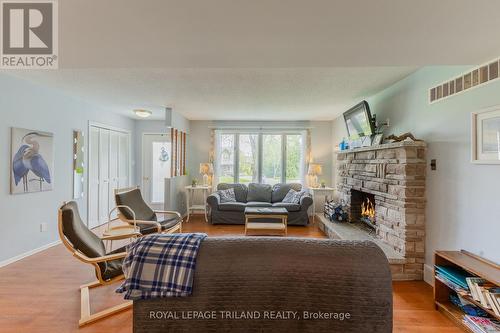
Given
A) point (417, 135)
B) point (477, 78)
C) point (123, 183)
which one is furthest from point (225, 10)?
point (123, 183)

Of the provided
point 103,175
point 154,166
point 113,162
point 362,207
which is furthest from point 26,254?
point 362,207

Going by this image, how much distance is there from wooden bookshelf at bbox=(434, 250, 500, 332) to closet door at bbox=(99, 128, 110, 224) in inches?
228

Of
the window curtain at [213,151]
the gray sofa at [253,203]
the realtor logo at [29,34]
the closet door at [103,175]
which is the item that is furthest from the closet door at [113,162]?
the realtor logo at [29,34]

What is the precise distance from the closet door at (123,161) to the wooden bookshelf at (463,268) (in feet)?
20.3

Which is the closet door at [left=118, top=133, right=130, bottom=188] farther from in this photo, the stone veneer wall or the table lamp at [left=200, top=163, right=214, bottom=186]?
the stone veneer wall

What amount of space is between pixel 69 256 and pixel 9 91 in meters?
2.35

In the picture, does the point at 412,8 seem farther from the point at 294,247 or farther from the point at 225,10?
the point at 294,247

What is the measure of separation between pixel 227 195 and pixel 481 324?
4517mm

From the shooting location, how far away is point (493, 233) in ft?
6.82

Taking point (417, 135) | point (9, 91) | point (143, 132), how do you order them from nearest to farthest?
1. point (417, 135)
2. point (9, 91)
3. point (143, 132)

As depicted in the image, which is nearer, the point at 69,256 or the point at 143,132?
the point at 69,256

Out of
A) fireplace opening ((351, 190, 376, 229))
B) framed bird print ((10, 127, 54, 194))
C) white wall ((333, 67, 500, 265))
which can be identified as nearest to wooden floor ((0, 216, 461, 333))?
white wall ((333, 67, 500, 265))

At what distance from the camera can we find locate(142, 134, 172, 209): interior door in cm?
664

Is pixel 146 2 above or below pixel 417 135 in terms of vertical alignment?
above
